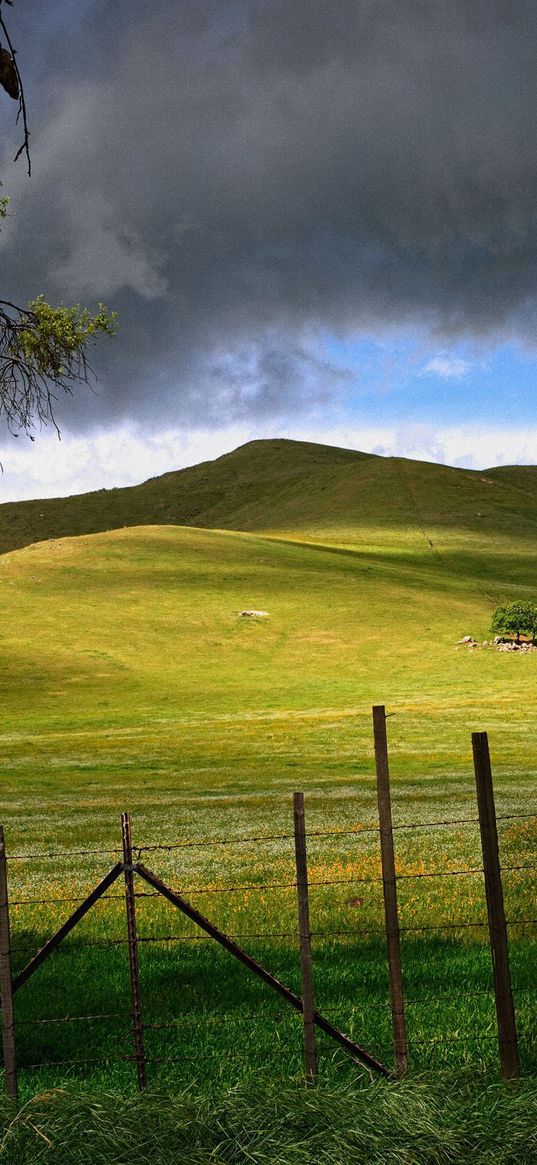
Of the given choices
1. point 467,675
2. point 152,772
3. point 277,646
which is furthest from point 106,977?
point 277,646

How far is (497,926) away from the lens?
27.5ft

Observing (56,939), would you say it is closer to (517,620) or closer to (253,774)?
(253,774)

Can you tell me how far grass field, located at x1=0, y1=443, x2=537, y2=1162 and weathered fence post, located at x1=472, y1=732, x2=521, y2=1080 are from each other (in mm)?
447

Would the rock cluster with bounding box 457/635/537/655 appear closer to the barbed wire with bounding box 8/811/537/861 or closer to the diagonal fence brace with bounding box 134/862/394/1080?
the barbed wire with bounding box 8/811/537/861

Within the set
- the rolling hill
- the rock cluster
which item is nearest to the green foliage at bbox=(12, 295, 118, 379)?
the rolling hill

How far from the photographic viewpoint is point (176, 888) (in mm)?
17297

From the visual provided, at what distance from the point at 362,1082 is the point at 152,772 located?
33.1m

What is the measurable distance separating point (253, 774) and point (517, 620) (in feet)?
167

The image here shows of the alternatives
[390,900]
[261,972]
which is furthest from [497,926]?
[261,972]

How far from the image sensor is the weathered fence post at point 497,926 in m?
8.19

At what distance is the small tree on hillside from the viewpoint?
85.1m

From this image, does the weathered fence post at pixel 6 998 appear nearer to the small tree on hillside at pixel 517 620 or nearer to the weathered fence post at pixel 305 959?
the weathered fence post at pixel 305 959

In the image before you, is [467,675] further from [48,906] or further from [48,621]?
[48,906]

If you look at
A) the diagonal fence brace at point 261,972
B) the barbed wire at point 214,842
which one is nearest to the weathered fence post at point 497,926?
the barbed wire at point 214,842
